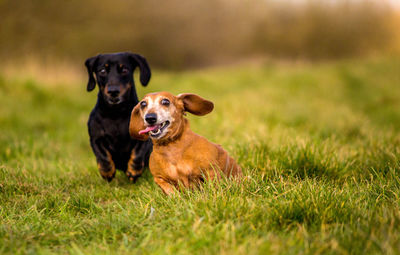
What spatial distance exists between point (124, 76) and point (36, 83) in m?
6.70

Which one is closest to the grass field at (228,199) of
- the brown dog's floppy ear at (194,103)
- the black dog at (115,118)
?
the black dog at (115,118)

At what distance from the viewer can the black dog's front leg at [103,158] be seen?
388 centimetres

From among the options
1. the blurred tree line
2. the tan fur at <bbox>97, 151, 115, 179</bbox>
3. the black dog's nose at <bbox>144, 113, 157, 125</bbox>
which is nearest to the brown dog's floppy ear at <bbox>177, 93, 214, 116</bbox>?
the black dog's nose at <bbox>144, 113, 157, 125</bbox>

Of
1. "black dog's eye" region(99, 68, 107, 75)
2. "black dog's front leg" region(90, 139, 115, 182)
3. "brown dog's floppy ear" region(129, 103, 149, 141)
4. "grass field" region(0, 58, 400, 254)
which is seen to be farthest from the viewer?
"black dog's front leg" region(90, 139, 115, 182)

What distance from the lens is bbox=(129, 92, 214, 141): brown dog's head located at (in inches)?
109

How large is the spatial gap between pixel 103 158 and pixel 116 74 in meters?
0.89

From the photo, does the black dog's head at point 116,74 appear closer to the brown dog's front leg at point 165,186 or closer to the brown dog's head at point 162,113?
the brown dog's head at point 162,113

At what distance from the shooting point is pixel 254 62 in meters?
20.2

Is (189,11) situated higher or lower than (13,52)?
higher

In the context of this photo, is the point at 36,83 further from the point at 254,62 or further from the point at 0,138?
the point at 254,62

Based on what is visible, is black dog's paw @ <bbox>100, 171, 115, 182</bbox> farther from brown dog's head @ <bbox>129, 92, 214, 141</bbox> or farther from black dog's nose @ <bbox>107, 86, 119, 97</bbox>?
brown dog's head @ <bbox>129, 92, 214, 141</bbox>

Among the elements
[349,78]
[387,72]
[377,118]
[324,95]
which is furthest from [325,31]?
[377,118]

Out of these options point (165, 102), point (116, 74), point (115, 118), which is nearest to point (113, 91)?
point (116, 74)

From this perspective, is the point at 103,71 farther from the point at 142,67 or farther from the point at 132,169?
the point at 132,169
